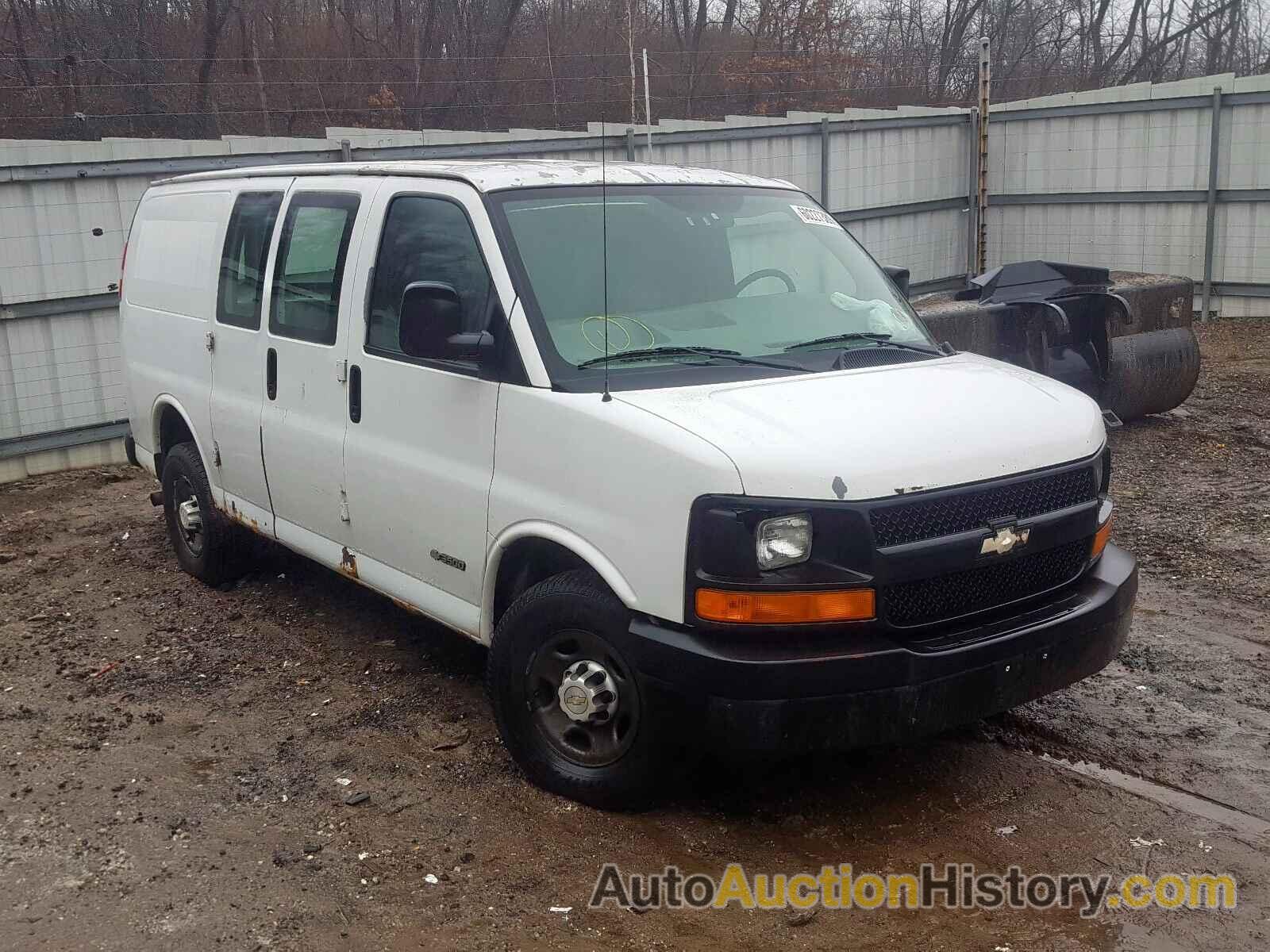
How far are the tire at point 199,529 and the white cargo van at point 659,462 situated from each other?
2.91 feet

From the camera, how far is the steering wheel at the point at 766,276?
15.5 feet

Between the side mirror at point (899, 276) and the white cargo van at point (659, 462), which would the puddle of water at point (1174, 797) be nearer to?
the white cargo van at point (659, 462)

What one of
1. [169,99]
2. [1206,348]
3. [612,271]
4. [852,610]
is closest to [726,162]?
[1206,348]

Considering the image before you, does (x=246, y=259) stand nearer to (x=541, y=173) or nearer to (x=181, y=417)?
(x=181, y=417)

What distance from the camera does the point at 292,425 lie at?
5.42 m

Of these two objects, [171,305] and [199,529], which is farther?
[199,529]

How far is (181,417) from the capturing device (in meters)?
6.67

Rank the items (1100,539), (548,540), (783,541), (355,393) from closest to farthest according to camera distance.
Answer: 1. (783,541)
2. (548,540)
3. (1100,539)
4. (355,393)

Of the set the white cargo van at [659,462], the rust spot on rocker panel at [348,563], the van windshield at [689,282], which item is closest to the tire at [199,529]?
the white cargo van at [659,462]

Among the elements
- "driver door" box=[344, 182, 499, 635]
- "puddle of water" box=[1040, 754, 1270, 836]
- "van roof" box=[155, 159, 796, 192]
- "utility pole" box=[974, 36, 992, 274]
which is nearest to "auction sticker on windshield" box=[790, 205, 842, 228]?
"van roof" box=[155, 159, 796, 192]

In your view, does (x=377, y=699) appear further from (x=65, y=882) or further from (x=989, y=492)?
(x=989, y=492)

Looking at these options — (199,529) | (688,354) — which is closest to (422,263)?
(688,354)

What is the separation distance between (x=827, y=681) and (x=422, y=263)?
2.27 m

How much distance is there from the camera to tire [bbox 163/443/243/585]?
6.54 m
